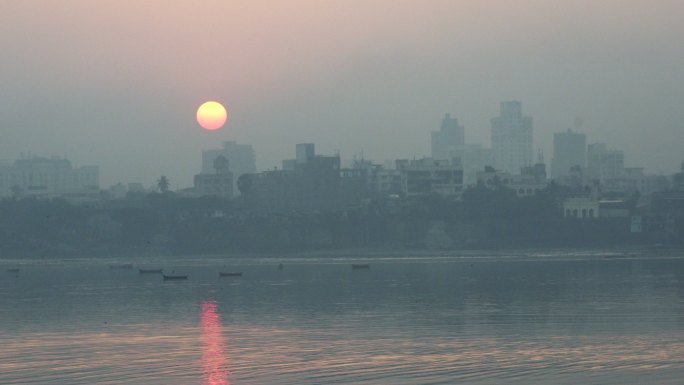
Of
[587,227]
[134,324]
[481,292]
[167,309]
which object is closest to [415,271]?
[481,292]

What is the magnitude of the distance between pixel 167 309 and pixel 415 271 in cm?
4614

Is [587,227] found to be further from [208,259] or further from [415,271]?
[415,271]

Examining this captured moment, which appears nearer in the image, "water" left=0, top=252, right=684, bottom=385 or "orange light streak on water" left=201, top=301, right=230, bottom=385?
"orange light streak on water" left=201, top=301, right=230, bottom=385

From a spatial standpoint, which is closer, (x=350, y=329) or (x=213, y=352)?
(x=213, y=352)

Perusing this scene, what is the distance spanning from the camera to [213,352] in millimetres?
51094

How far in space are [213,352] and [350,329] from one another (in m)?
9.84

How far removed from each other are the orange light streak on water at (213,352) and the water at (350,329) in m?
0.08

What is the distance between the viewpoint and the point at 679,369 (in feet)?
146

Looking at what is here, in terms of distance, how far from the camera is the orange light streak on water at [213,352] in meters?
44.2

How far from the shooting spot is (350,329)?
5919 centimetres

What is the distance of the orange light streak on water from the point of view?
145ft

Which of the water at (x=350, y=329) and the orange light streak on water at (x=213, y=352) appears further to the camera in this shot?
the water at (x=350, y=329)

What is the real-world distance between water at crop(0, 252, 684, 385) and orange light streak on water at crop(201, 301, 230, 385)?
75mm

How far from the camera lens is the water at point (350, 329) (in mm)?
44844
